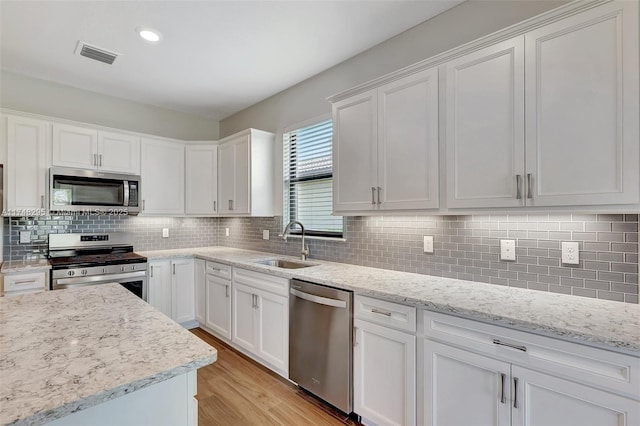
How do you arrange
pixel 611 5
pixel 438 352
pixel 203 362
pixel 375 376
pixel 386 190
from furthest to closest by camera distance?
pixel 386 190
pixel 375 376
pixel 438 352
pixel 611 5
pixel 203 362

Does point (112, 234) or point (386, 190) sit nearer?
point (386, 190)

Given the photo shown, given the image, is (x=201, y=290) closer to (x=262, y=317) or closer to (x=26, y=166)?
(x=262, y=317)

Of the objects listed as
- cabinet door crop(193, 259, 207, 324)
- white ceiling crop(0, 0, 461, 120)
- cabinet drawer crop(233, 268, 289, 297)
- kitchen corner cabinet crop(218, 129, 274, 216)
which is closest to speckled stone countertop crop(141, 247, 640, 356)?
cabinet drawer crop(233, 268, 289, 297)

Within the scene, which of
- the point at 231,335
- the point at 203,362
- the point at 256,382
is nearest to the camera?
the point at 203,362

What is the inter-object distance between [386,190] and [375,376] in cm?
119

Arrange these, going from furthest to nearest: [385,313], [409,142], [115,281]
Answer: [115,281], [409,142], [385,313]

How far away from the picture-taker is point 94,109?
144 inches

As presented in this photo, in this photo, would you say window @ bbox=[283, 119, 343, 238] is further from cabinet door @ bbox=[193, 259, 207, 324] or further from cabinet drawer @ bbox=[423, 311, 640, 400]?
cabinet drawer @ bbox=[423, 311, 640, 400]

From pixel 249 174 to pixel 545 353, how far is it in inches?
120

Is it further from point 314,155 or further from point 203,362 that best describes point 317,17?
point 203,362

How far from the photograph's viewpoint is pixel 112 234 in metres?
3.69

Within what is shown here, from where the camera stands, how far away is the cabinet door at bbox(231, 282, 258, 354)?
9.32 ft

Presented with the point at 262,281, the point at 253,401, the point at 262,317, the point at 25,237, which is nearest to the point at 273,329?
the point at 262,317

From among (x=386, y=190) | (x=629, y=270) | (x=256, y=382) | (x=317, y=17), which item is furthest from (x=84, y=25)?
(x=629, y=270)
